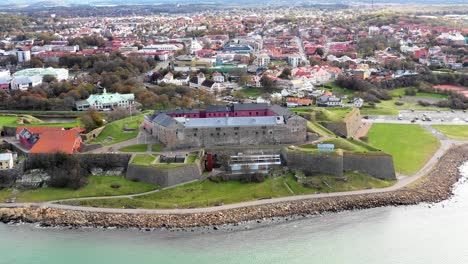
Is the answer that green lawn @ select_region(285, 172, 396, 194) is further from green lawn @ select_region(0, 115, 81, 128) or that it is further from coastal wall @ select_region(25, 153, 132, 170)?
green lawn @ select_region(0, 115, 81, 128)

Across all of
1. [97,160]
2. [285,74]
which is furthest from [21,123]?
[285,74]

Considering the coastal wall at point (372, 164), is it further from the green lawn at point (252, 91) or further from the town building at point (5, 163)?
the green lawn at point (252, 91)

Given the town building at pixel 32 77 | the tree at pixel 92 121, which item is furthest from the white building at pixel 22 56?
the tree at pixel 92 121

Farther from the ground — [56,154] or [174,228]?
[56,154]

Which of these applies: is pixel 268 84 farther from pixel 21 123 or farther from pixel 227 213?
pixel 227 213

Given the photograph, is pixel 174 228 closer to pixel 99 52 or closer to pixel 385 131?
pixel 385 131

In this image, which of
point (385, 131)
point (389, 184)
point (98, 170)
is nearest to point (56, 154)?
point (98, 170)
